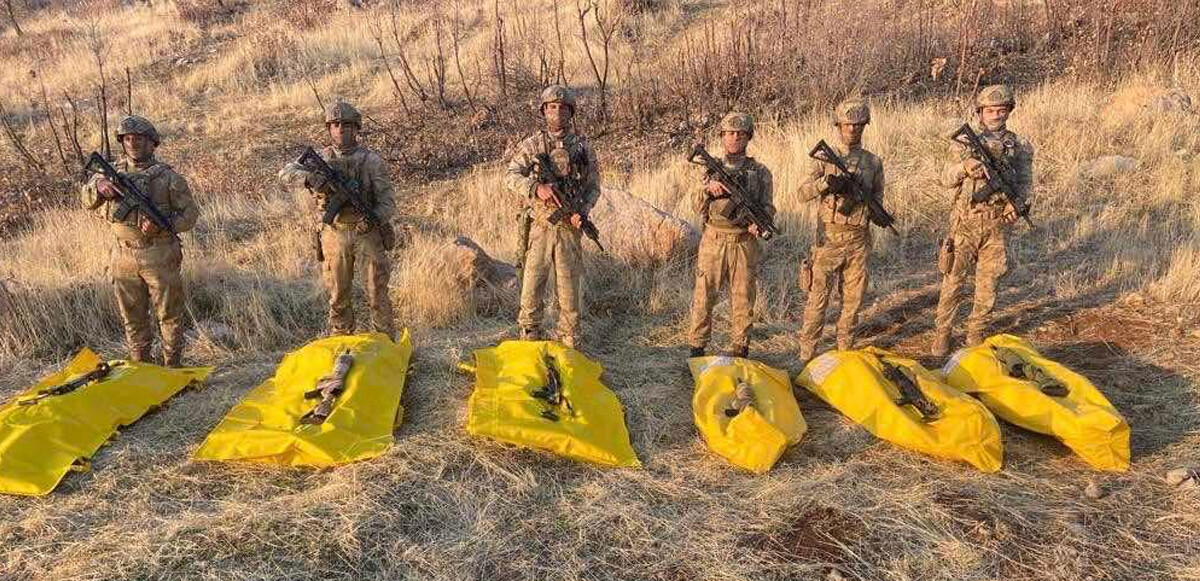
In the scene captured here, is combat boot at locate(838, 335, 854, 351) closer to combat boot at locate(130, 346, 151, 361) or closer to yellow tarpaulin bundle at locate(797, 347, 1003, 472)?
yellow tarpaulin bundle at locate(797, 347, 1003, 472)

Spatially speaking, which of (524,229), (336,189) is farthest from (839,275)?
(336,189)

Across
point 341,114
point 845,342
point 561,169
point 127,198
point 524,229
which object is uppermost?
point 341,114

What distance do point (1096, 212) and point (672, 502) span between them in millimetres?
5933

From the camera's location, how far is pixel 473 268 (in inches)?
237

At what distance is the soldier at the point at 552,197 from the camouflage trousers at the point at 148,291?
7.52 feet

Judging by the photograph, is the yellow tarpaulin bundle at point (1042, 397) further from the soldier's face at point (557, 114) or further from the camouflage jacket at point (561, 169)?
the soldier's face at point (557, 114)

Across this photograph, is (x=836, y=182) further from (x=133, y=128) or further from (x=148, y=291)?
(x=148, y=291)

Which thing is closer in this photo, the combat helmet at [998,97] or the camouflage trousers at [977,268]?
the combat helmet at [998,97]

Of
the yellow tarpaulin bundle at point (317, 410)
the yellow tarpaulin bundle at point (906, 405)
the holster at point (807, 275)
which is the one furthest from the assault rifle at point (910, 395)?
the yellow tarpaulin bundle at point (317, 410)

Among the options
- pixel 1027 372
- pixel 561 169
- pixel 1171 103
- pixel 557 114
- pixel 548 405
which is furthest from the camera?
pixel 1171 103

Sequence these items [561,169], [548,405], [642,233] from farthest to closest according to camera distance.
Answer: [642,233] < [561,169] < [548,405]

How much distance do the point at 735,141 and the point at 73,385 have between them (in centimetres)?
407

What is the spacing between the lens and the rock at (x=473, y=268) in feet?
→ 19.6

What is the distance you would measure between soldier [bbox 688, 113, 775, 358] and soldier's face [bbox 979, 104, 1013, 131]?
1.42 m
